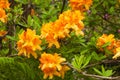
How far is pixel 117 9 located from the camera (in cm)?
429

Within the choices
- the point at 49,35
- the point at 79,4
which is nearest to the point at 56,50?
the point at 49,35

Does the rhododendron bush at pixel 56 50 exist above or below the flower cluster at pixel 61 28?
below

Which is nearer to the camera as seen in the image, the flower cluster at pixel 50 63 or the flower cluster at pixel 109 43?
the flower cluster at pixel 50 63

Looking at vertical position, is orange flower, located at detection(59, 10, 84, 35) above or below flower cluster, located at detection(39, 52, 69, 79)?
above

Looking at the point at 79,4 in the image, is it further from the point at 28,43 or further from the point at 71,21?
the point at 28,43

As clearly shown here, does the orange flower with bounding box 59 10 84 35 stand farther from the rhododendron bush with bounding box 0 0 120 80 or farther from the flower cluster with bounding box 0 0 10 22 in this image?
the flower cluster with bounding box 0 0 10 22

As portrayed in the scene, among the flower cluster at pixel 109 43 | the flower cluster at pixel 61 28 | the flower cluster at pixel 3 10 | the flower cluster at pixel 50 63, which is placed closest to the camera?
the flower cluster at pixel 50 63

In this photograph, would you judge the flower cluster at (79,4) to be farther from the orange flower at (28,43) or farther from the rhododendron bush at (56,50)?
the orange flower at (28,43)

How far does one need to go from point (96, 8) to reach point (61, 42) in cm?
165

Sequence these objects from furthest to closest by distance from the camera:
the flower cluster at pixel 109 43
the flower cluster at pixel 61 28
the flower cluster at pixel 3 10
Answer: the flower cluster at pixel 3 10 < the flower cluster at pixel 109 43 < the flower cluster at pixel 61 28

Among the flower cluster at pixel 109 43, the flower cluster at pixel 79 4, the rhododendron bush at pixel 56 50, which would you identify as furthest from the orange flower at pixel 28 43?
the flower cluster at pixel 79 4

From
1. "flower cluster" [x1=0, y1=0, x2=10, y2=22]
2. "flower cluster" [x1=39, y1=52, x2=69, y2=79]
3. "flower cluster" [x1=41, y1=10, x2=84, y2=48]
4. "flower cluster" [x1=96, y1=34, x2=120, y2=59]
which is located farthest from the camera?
"flower cluster" [x1=0, y1=0, x2=10, y2=22]

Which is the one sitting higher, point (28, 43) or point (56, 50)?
point (28, 43)

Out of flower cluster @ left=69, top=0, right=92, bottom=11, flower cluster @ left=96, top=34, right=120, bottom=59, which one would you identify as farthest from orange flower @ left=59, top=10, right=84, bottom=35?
flower cluster @ left=69, top=0, right=92, bottom=11
